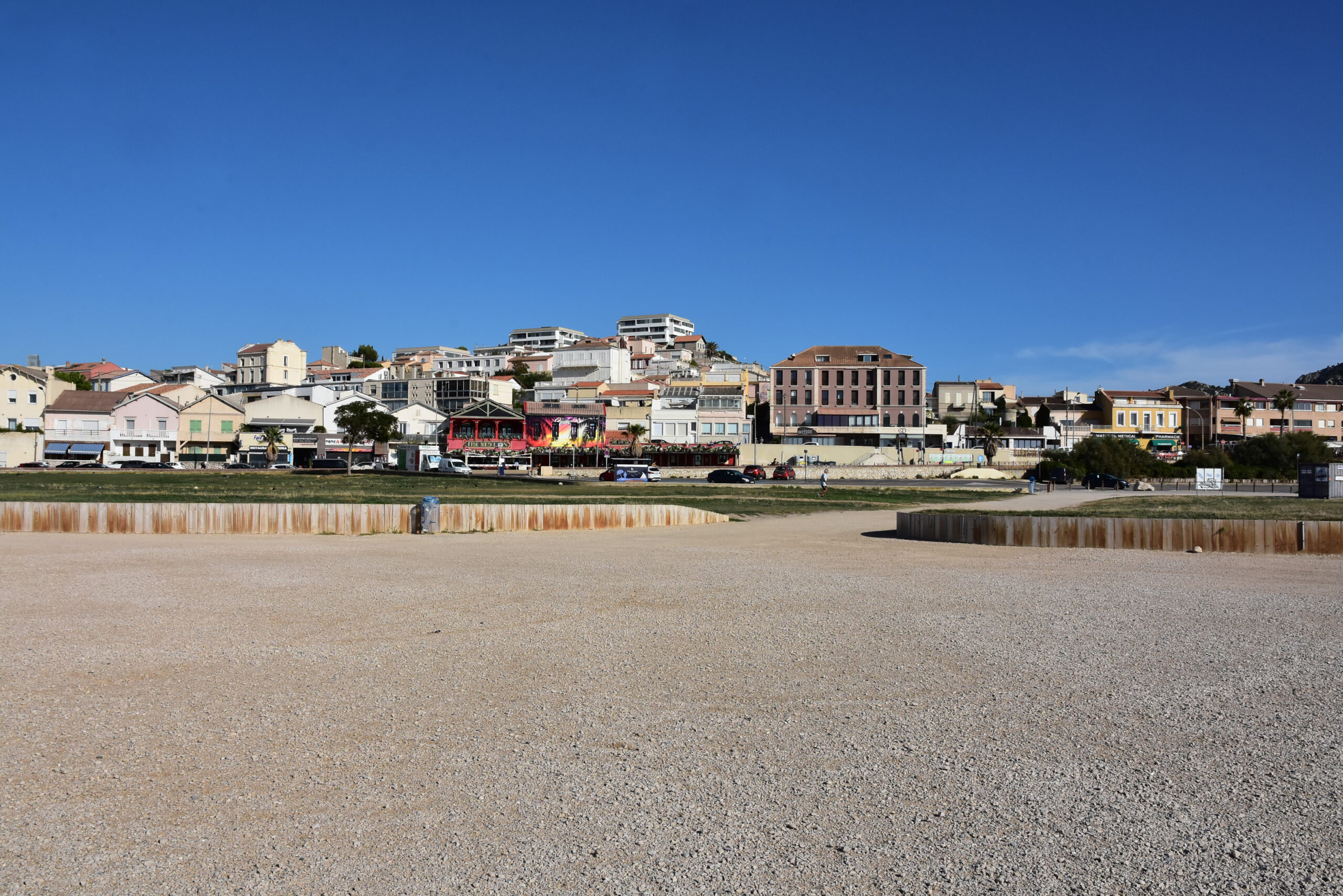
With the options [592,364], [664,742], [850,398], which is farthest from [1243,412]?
[664,742]

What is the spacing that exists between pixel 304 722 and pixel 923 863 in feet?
16.5

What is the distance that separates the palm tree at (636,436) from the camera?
278 feet

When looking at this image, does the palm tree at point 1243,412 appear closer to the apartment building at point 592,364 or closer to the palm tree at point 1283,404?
the palm tree at point 1283,404

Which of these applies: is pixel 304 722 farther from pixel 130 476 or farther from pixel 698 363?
pixel 698 363

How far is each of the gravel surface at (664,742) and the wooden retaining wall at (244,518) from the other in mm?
10379

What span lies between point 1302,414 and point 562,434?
276ft

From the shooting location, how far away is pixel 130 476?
59781 mm

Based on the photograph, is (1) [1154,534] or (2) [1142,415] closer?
(1) [1154,534]

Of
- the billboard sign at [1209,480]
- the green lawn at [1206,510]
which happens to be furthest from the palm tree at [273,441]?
the billboard sign at [1209,480]

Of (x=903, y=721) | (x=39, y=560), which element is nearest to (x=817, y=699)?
(x=903, y=721)

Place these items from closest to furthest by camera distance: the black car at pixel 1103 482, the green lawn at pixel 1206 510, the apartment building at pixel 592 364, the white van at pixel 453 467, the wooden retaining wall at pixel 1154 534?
the wooden retaining wall at pixel 1154 534 → the green lawn at pixel 1206 510 → the black car at pixel 1103 482 → the white van at pixel 453 467 → the apartment building at pixel 592 364

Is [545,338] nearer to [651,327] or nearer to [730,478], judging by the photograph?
[651,327]

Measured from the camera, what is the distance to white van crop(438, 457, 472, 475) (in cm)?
6906

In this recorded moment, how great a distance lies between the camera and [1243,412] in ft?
347
